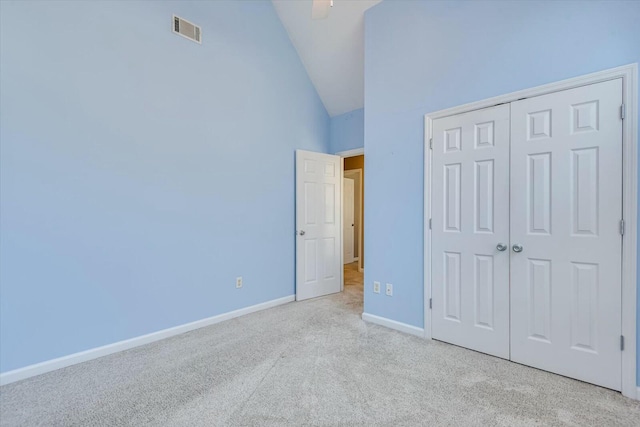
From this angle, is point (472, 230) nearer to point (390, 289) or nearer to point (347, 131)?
point (390, 289)

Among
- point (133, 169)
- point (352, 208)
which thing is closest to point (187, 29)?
point (133, 169)

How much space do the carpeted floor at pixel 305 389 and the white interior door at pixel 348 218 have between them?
4.07m

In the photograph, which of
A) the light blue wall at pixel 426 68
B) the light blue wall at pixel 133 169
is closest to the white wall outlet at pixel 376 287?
the light blue wall at pixel 426 68

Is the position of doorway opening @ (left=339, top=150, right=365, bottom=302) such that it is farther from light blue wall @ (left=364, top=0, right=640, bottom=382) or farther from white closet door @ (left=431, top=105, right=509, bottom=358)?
white closet door @ (left=431, top=105, right=509, bottom=358)

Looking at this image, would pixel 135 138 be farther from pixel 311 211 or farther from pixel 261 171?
pixel 311 211

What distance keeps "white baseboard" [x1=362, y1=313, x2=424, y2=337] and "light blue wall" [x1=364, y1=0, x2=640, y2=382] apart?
5 cm

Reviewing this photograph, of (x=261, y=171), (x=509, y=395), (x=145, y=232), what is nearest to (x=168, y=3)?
(x=261, y=171)

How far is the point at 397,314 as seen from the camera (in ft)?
9.56

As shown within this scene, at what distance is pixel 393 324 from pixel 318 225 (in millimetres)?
1729

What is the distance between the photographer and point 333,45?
3.68m

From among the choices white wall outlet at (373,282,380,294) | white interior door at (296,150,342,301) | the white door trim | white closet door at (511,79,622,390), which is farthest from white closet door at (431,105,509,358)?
white interior door at (296,150,342,301)

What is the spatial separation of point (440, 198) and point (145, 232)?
8.99 feet

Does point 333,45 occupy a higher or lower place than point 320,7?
higher

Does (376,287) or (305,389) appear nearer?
(305,389)
